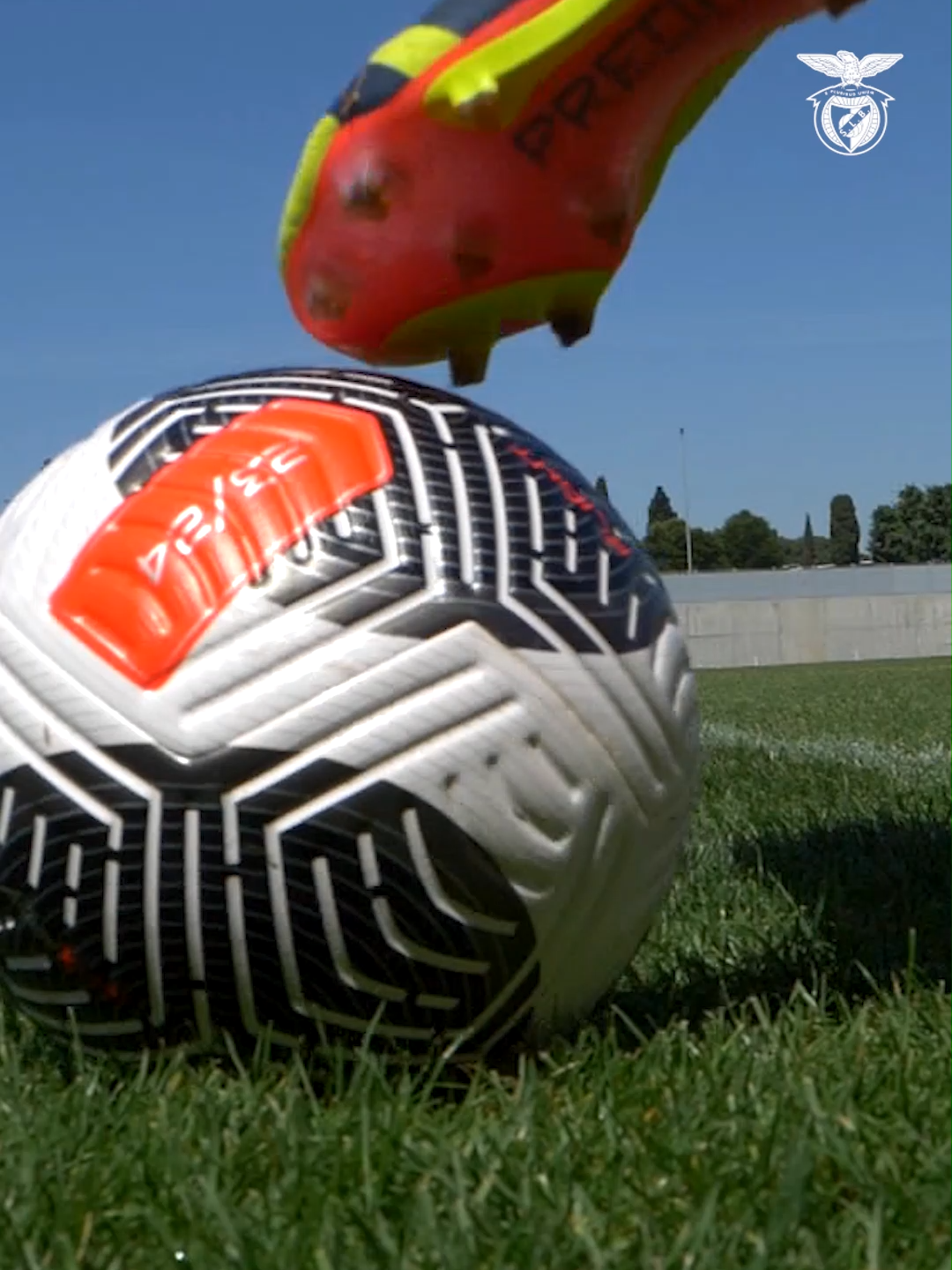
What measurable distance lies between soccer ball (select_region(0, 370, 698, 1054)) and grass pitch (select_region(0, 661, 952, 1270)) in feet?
0.42

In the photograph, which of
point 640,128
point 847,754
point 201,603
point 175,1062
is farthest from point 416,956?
point 847,754

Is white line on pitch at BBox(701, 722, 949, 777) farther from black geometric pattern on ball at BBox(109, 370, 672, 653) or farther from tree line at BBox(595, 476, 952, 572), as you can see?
tree line at BBox(595, 476, 952, 572)

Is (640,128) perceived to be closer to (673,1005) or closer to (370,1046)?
(673,1005)

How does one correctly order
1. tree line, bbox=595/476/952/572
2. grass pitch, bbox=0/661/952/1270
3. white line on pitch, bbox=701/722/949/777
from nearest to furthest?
grass pitch, bbox=0/661/952/1270, white line on pitch, bbox=701/722/949/777, tree line, bbox=595/476/952/572

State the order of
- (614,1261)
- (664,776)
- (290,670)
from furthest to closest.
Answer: (664,776) < (290,670) < (614,1261)

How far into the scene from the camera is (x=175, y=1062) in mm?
2283

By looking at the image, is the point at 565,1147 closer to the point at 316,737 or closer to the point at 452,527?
the point at 316,737

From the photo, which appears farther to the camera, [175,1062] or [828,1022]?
[828,1022]

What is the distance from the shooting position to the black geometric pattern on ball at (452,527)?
2.22 metres

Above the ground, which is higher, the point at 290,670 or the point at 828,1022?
the point at 290,670

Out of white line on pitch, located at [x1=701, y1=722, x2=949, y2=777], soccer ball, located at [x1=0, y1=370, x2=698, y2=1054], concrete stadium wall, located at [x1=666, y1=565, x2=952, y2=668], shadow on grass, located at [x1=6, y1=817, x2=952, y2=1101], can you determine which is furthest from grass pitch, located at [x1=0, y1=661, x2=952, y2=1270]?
concrete stadium wall, located at [x1=666, y1=565, x2=952, y2=668]

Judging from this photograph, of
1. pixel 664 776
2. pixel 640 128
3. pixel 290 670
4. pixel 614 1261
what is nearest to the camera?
pixel 614 1261

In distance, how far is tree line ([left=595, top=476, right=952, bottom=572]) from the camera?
77.8 m

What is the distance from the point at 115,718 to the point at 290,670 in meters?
0.23
